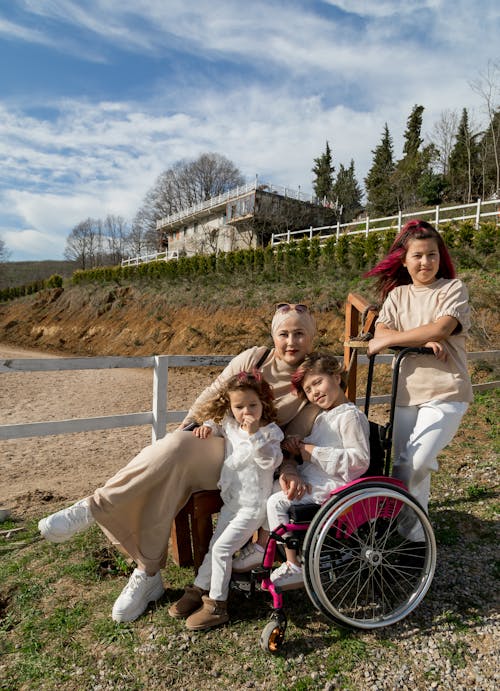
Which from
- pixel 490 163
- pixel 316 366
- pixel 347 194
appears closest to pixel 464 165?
pixel 490 163

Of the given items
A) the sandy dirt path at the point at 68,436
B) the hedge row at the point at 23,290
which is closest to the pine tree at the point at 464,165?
the sandy dirt path at the point at 68,436

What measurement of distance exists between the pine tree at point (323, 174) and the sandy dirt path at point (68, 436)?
38.7m

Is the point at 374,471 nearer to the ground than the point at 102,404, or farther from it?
farther from it

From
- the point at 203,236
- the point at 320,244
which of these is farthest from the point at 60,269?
the point at 320,244

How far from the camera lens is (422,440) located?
218 centimetres

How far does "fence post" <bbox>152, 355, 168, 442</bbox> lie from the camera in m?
3.75

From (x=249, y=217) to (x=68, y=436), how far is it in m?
26.6

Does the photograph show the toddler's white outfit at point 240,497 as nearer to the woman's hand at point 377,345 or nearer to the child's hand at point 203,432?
the child's hand at point 203,432

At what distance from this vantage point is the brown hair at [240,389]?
2.11 meters

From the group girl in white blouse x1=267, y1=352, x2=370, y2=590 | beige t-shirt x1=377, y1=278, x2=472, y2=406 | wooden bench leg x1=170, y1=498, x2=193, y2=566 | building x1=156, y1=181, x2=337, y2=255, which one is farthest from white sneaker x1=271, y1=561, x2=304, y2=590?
building x1=156, y1=181, x2=337, y2=255

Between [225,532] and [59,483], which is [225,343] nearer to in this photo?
[59,483]

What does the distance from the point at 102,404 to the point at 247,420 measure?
355 inches

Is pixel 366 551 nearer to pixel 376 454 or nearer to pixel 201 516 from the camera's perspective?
pixel 376 454

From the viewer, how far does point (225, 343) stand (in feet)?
53.0
